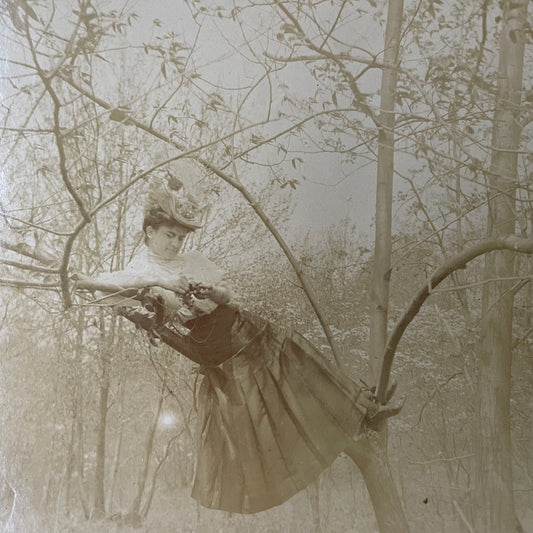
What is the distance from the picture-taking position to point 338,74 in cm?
329

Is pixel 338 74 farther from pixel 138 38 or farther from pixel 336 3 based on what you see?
pixel 138 38

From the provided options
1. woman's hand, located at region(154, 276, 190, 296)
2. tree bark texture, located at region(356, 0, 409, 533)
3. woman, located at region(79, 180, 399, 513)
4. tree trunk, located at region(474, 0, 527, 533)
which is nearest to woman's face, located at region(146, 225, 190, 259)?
woman, located at region(79, 180, 399, 513)

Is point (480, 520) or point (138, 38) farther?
point (138, 38)

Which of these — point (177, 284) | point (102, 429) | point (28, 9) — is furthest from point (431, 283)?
point (28, 9)

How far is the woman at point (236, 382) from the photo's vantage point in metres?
3.15

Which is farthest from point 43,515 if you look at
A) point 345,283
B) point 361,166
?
point 361,166

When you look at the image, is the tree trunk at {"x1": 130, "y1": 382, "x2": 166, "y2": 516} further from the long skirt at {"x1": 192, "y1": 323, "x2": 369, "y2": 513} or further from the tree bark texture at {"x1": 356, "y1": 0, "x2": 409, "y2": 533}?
the tree bark texture at {"x1": 356, "y1": 0, "x2": 409, "y2": 533}

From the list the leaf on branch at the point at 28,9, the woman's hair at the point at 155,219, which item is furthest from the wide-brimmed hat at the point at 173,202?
the leaf on branch at the point at 28,9

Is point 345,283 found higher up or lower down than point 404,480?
higher up

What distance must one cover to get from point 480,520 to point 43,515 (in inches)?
74.0

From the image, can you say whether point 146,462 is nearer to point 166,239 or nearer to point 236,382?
point 236,382

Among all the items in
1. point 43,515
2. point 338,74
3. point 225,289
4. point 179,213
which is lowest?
point 43,515

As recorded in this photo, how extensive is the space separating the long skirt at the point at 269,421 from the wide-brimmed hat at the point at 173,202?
59 centimetres

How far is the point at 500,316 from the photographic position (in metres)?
3.23
